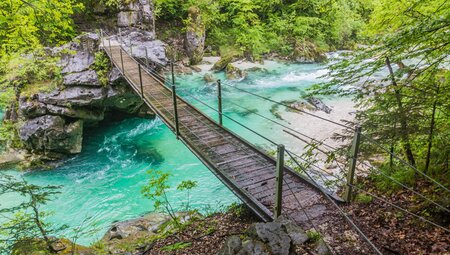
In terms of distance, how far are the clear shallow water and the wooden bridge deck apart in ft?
3.24

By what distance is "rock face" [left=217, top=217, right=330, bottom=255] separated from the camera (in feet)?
Answer: 7.06

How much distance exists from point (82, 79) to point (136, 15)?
577 cm

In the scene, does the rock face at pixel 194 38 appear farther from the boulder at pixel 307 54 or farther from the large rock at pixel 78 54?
the large rock at pixel 78 54

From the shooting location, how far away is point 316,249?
2320 mm

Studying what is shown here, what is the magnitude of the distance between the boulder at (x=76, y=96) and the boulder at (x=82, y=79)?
155 mm

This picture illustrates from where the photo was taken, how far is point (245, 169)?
404 centimetres

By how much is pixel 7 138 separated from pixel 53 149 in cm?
130

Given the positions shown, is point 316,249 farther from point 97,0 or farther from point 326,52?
point 326,52

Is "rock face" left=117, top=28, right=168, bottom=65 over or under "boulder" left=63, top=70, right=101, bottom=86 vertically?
over

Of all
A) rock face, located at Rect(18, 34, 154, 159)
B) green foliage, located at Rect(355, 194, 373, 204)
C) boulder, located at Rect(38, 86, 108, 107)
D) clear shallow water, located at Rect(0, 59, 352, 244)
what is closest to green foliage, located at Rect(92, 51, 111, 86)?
rock face, located at Rect(18, 34, 154, 159)

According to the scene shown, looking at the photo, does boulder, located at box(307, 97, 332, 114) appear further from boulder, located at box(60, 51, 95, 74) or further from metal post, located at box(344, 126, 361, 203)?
boulder, located at box(60, 51, 95, 74)

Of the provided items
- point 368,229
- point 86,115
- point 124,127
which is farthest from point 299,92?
point 368,229

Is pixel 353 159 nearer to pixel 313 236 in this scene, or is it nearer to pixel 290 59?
pixel 313 236

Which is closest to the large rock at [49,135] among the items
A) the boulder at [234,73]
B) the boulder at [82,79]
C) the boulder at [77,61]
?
the boulder at [82,79]
